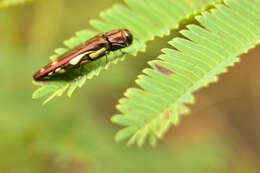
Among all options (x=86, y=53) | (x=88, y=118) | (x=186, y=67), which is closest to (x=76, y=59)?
(x=86, y=53)

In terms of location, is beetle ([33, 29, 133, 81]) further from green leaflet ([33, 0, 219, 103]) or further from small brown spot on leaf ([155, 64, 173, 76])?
small brown spot on leaf ([155, 64, 173, 76])

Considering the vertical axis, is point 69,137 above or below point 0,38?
below

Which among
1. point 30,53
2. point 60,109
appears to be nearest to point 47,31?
point 30,53

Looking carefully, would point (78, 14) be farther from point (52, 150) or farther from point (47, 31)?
point (52, 150)

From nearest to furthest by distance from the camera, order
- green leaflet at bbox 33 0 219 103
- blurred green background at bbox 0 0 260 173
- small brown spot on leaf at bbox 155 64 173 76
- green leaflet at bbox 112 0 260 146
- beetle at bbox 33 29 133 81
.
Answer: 1. green leaflet at bbox 112 0 260 146
2. small brown spot on leaf at bbox 155 64 173 76
3. green leaflet at bbox 33 0 219 103
4. beetle at bbox 33 29 133 81
5. blurred green background at bbox 0 0 260 173

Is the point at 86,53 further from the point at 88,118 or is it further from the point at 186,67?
the point at 88,118

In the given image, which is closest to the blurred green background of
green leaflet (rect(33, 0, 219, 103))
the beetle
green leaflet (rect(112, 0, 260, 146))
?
the beetle

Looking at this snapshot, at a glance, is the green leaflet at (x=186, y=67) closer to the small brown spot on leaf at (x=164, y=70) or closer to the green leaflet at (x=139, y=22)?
the small brown spot on leaf at (x=164, y=70)
